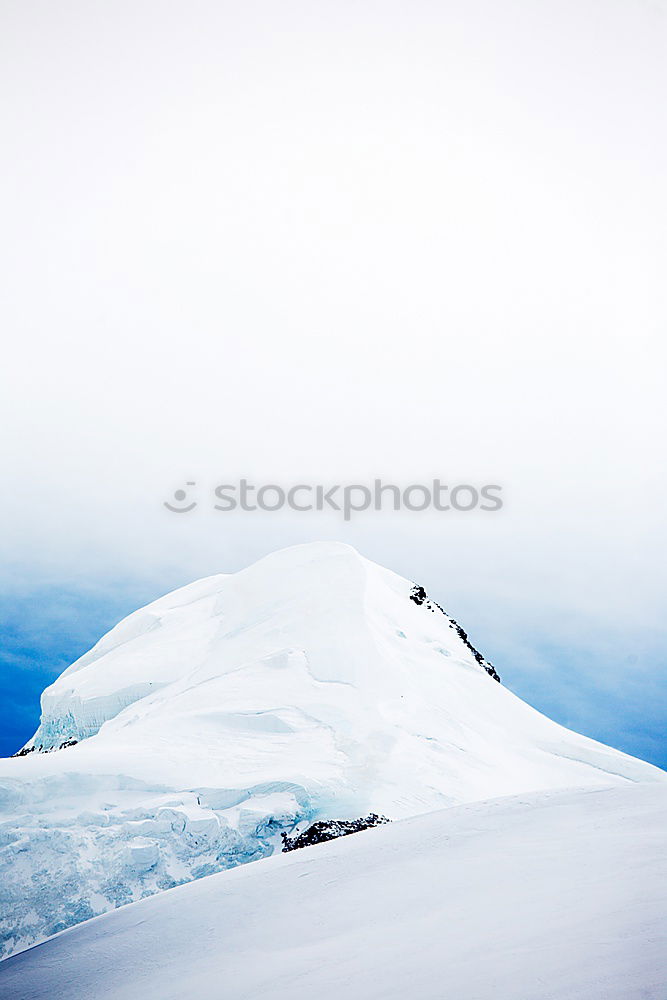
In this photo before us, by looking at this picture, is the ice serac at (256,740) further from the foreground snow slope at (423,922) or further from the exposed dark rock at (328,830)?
the foreground snow slope at (423,922)

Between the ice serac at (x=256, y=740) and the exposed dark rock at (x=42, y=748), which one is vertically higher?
the ice serac at (x=256, y=740)

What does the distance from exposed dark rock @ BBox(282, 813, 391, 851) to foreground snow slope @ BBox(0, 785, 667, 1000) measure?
161 inches

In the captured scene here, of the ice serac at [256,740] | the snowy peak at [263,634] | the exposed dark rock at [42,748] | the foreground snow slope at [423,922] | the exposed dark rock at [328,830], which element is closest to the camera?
the foreground snow slope at [423,922]

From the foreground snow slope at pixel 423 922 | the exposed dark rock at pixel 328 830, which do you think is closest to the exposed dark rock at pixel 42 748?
the exposed dark rock at pixel 328 830

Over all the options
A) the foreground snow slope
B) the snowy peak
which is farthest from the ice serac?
the foreground snow slope

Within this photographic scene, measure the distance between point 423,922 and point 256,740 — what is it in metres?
8.59

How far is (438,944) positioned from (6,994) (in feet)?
11.0

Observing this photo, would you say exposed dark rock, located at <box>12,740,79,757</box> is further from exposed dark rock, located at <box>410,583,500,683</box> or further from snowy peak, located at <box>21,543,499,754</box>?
exposed dark rock, located at <box>410,583,500,683</box>

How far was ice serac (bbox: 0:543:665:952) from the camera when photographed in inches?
379

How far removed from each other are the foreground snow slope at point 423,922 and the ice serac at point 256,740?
306 centimetres

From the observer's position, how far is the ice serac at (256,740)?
9.62 meters

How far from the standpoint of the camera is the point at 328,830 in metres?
10.9

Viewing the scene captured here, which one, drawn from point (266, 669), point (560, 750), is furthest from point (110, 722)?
point (560, 750)

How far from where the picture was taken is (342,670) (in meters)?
15.2
